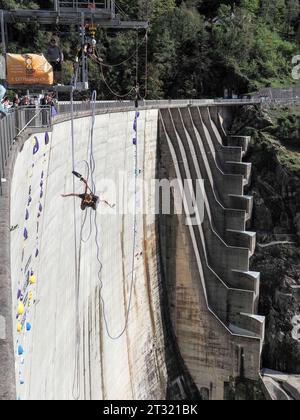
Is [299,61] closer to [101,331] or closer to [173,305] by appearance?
[173,305]

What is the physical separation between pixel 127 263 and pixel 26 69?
9880mm

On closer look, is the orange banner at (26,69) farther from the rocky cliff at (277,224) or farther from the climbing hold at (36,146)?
the rocky cliff at (277,224)

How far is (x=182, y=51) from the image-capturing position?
4734cm

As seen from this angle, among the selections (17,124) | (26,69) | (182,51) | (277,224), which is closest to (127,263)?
(26,69)

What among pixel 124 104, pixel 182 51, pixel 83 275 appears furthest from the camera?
pixel 182 51

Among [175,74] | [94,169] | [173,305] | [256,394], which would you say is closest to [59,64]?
[94,169]

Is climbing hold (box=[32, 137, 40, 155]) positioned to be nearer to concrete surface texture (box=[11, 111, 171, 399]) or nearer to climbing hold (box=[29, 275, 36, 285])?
concrete surface texture (box=[11, 111, 171, 399])

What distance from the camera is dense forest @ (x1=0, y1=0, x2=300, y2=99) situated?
4303 cm

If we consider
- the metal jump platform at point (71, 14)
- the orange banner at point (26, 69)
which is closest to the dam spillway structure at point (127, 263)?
the orange banner at point (26, 69)

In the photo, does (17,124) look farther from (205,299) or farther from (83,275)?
(205,299)

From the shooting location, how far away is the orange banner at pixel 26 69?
993cm

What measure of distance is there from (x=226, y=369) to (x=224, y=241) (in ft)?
21.7

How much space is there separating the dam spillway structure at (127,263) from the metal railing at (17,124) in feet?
0.54

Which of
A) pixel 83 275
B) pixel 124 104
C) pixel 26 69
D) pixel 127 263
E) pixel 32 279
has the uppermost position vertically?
pixel 124 104
